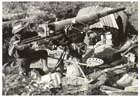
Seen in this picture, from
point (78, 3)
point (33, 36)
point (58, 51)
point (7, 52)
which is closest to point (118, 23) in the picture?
point (78, 3)

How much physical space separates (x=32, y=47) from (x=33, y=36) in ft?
0.28

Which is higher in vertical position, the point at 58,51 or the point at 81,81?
the point at 58,51

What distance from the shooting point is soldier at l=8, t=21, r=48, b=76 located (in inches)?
77.1

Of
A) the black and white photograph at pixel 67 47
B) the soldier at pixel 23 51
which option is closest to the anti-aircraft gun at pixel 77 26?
the black and white photograph at pixel 67 47

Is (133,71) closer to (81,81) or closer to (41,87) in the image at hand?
(81,81)

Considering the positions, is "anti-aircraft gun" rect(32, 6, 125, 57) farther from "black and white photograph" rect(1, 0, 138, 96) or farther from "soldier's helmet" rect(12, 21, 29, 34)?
"soldier's helmet" rect(12, 21, 29, 34)

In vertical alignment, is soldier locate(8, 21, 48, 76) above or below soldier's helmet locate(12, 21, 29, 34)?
below

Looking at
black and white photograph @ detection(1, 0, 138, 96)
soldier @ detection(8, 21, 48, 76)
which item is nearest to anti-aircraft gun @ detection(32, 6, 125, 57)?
black and white photograph @ detection(1, 0, 138, 96)

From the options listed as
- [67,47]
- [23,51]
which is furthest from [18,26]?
[67,47]

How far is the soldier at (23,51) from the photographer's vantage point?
1.96 meters

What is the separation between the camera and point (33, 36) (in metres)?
1.96

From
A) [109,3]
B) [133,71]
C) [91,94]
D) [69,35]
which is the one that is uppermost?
[109,3]

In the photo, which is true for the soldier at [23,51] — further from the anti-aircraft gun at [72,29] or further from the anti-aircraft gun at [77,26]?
the anti-aircraft gun at [77,26]

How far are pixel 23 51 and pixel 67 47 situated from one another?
34 centimetres
